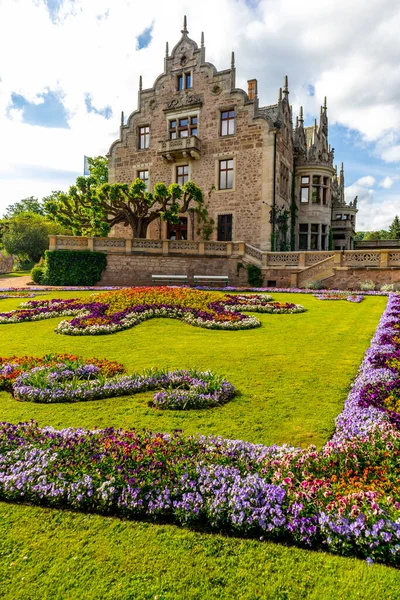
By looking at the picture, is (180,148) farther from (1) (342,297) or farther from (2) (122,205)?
(1) (342,297)

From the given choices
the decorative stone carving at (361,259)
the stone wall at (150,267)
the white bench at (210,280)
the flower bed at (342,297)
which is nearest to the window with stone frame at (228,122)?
the stone wall at (150,267)

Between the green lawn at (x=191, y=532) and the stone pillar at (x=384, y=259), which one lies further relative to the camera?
the stone pillar at (x=384, y=259)

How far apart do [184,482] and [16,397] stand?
3448 mm

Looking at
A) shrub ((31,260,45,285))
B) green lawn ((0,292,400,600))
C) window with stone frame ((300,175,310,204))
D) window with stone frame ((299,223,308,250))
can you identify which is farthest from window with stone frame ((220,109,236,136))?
green lawn ((0,292,400,600))

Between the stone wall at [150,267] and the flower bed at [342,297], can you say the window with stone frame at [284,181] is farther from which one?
the flower bed at [342,297]

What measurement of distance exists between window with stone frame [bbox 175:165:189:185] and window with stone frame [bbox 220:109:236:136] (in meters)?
3.85

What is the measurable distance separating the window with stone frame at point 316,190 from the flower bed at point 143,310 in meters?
21.6

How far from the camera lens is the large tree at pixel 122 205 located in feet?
85.1

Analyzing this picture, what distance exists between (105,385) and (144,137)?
3042cm

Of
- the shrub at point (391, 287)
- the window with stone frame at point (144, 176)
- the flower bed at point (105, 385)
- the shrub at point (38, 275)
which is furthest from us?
the window with stone frame at point (144, 176)

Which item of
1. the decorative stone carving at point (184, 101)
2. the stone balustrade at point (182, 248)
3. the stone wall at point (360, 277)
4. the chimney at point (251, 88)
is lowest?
the stone wall at point (360, 277)

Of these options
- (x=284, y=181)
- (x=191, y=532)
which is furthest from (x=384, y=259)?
(x=191, y=532)

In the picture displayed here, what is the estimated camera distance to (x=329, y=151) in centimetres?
4494

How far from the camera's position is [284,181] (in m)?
30.2
